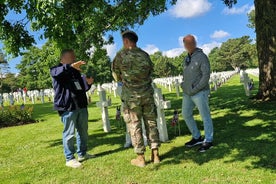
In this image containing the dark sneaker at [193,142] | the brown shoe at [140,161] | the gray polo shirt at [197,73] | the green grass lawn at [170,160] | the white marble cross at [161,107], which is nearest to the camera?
the green grass lawn at [170,160]

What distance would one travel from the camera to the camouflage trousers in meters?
5.33

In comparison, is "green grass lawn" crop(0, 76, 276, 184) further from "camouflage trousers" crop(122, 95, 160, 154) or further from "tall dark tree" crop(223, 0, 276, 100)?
"tall dark tree" crop(223, 0, 276, 100)

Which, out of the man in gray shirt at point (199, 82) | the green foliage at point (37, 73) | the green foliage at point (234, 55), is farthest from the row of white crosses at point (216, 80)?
the green foliage at point (234, 55)

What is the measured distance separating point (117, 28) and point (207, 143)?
8.31 metres

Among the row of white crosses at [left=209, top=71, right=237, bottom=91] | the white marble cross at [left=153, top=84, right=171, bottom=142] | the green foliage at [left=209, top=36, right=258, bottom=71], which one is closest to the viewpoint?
the white marble cross at [left=153, top=84, right=171, bottom=142]

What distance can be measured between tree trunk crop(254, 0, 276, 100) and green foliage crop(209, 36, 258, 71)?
298 feet

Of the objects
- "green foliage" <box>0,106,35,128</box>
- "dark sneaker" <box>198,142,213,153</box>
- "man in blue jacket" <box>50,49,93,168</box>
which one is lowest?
"dark sneaker" <box>198,142,213,153</box>

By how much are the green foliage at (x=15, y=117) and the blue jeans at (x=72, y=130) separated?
7.77 m

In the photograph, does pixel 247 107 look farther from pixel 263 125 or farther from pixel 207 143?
pixel 207 143

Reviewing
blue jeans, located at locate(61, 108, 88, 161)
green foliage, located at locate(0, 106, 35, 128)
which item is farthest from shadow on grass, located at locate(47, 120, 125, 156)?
green foliage, located at locate(0, 106, 35, 128)

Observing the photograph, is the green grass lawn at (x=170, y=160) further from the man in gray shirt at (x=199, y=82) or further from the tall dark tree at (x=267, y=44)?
the tall dark tree at (x=267, y=44)

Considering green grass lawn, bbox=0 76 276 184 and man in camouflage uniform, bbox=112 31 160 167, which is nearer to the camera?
green grass lawn, bbox=0 76 276 184

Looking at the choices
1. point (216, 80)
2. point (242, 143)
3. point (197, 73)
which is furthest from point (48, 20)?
point (216, 80)

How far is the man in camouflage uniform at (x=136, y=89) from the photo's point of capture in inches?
209
